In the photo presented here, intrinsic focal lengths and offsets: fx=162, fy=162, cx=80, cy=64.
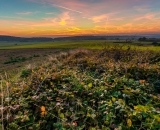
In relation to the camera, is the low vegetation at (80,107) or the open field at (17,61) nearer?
the low vegetation at (80,107)

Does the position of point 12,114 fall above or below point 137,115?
below

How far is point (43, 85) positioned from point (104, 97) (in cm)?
213

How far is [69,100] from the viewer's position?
13.8 feet

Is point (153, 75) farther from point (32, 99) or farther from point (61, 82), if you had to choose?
point (32, 99)

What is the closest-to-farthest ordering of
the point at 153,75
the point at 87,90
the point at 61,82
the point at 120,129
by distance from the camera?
the point at 120,129
the point at 87,90
the point at 61,82
the point at 153,75

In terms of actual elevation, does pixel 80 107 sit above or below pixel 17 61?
above

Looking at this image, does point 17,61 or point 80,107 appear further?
point 17,61

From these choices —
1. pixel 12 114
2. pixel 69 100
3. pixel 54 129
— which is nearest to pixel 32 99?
pixel 12 114

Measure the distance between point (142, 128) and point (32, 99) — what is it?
106 inches

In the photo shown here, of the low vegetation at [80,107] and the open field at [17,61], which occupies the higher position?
the low vegetation at [80,107]

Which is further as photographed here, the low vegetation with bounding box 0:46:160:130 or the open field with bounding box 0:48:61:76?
the open field with bounding box 0:48:61:76

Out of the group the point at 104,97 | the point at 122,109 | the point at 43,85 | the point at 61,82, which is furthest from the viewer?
the point at 61,82

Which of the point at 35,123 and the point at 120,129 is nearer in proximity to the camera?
the point at 120,129

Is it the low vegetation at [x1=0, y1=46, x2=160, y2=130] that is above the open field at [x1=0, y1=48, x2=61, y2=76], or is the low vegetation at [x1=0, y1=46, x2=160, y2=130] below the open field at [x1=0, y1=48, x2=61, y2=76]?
above
